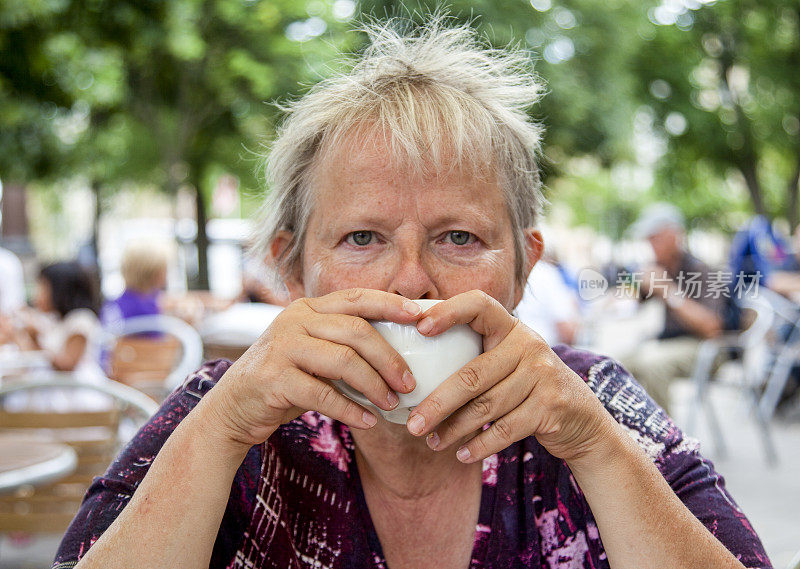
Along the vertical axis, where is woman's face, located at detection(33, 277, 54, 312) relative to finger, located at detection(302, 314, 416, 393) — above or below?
below

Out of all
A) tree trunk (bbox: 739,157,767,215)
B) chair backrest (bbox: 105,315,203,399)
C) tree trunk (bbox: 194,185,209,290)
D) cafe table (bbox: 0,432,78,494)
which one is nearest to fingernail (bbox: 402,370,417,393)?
cafe table (bbox: 0,432,78,494)

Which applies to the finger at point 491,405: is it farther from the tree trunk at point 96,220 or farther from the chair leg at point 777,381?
the tree trunk at point 96,220

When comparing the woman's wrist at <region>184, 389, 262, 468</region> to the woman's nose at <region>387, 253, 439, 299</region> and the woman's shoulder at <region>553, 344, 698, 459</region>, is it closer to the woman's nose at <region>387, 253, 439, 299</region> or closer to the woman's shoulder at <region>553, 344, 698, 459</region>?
the woman's nose at <region>387, 253, 439, 299</region>

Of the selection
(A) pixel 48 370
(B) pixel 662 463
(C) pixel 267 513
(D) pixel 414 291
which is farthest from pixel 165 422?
(A) pixel 48 370

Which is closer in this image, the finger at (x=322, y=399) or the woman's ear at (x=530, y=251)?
the finger at (x=322, y=399)

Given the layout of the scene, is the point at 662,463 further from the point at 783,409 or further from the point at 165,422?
the point at 783,409

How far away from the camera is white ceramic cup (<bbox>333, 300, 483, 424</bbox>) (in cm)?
101

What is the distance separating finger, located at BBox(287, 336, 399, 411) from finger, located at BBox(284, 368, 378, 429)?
3cm

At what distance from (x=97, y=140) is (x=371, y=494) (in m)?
15.0

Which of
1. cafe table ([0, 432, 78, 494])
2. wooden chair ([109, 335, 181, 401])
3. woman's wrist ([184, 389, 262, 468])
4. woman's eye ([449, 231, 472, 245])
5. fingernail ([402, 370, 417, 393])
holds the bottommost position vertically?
wooden chair ([109, 335, 181, 401])

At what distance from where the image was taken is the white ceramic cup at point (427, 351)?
1.01m

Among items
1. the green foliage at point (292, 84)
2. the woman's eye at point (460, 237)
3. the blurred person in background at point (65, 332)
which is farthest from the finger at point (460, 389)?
the green foliage at point (292, 84)

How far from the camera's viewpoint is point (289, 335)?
1053mm

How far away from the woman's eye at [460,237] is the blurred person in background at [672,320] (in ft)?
16.1
